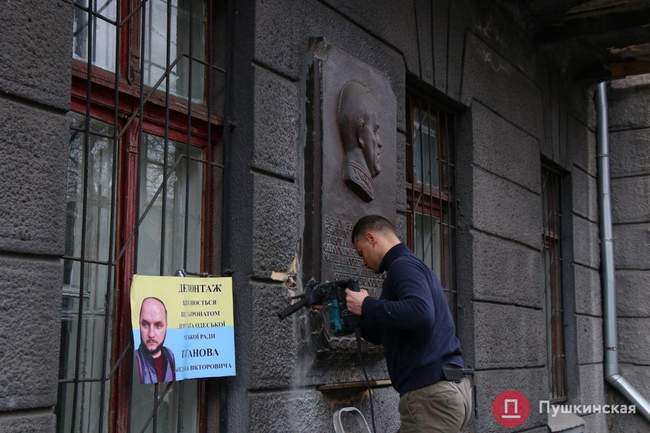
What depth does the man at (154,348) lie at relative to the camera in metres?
3.43

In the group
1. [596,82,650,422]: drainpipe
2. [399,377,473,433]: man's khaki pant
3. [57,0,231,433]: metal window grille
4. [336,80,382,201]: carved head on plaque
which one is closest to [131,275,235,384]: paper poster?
[57,0,231,433]: metal window grille

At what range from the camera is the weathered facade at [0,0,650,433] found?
2.89m

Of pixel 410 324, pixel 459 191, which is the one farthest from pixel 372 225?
pixel 459 191

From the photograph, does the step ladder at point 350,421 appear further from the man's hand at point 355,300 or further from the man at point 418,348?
the man's hand at point 355,300

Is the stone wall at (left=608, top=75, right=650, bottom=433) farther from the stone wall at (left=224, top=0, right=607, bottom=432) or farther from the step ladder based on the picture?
the step ladder

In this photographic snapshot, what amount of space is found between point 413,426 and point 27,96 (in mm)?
2015

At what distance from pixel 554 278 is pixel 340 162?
424 cm

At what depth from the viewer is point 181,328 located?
11.8 ft

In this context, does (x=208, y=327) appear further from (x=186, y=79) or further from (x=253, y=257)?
(x=186, y=79)

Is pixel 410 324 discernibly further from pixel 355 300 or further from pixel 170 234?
pixel 170 234

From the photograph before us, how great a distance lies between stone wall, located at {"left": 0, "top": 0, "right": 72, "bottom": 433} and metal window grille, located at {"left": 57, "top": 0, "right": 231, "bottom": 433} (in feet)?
0.98

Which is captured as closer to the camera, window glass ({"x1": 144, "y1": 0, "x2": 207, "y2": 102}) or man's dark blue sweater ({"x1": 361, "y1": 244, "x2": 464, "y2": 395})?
man's dark blue sweater ({"x1": 361, "y1": 244, "x2": 464, "y2": 395})

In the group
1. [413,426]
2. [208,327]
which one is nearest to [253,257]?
[208,327]

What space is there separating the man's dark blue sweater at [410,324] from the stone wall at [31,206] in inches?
50.5
